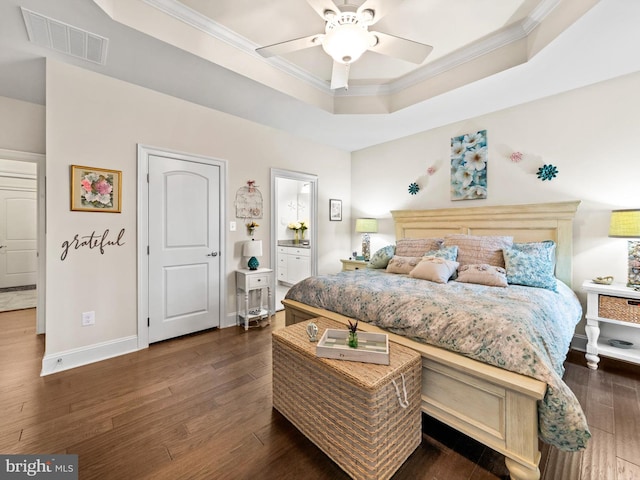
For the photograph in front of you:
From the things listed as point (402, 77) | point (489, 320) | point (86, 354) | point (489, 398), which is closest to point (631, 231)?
point (489, 320)

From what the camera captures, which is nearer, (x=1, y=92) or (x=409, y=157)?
(x=1, y=92)

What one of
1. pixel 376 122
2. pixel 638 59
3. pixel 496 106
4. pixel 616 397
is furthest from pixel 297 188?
pixel 616 397

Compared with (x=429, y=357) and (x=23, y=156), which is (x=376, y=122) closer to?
(x=429, y=357)

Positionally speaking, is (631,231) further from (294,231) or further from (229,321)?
(294,231)

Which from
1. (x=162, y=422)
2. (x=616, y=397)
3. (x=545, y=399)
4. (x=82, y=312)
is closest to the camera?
(x=545, y=399)

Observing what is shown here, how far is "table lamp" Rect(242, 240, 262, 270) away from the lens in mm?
3541

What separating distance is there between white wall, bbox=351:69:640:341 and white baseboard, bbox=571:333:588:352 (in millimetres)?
373

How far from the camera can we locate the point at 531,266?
2471 millimetres

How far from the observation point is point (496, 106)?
126 inches

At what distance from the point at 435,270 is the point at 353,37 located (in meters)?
1.95

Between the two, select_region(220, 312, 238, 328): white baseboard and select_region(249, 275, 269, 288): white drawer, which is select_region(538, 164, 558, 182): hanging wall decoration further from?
select_region(220, 312, 238, 328): white baseboard

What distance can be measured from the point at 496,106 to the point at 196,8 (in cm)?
315

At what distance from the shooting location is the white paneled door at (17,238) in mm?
5324

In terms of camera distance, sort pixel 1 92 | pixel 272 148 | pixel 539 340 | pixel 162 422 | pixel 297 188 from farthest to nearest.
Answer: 1. pixel 297 188
2. pixel 272 148
3. pixel 1 92
4. pixel 162 422
5. pixel 539 340
